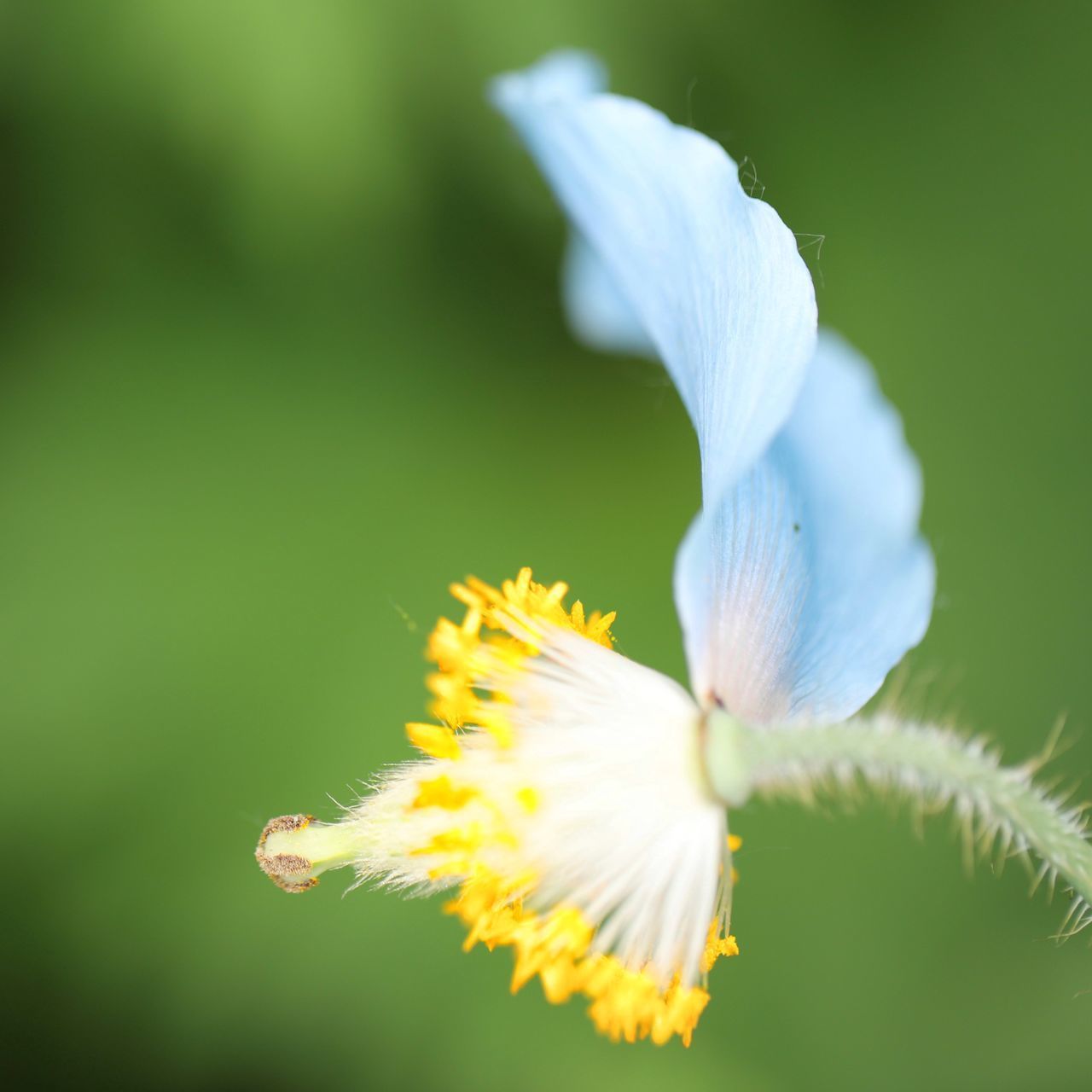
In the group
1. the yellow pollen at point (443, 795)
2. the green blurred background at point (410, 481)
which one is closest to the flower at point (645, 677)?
the yellow pollen at point (443, 795)

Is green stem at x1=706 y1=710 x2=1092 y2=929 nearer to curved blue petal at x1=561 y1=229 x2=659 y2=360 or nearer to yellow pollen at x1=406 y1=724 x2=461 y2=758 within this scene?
yellow pollen at x1=406 y1=724 x2=461 y2=758

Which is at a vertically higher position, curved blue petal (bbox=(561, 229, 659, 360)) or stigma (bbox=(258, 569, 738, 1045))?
curved blue petal (bbox=(561, 229, 659, 360))

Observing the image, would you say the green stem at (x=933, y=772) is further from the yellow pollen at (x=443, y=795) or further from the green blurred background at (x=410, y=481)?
the green blurred background at (x=410, y=481)

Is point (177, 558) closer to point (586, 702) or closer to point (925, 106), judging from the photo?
point (586, 702)

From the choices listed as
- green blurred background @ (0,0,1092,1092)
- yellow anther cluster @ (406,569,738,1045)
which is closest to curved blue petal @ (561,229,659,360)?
yellow anther cluster @ (406,569,738,1045)

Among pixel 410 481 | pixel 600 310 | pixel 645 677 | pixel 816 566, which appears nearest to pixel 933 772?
pixel 816 566
